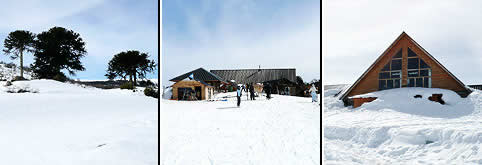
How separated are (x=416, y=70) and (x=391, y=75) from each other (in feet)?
2.82

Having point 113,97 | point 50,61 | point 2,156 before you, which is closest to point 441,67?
point 113,97

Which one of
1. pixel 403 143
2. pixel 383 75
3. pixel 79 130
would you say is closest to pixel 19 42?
pixel 79 130

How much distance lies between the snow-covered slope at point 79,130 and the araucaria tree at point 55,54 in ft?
3.59

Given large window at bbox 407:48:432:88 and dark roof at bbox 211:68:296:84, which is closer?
large window at bbox 407:48:432:88

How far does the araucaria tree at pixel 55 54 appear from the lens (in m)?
5.32

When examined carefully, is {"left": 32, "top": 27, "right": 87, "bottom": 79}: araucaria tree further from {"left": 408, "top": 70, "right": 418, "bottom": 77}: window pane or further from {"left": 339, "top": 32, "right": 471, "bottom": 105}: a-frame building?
{"left": 408, "top": 70, "right": 418, "bottom": 77}: window pane

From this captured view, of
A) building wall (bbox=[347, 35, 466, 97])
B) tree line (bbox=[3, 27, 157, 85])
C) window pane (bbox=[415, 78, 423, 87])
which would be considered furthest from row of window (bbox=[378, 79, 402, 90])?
tree line (bbox=[3, 27, 157, 85])

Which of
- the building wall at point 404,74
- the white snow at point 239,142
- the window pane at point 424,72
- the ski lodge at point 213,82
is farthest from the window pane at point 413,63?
→ the white snow at point 239,142

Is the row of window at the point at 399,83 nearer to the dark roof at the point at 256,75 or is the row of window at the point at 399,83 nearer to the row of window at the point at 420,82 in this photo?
the row of window at the point at 420,82

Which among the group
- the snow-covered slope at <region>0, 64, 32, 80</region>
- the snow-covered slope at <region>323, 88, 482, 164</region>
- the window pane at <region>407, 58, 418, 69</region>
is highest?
the window pane at <region>407, 58, 418, 69</region>

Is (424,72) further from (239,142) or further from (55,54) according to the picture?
(55,54)

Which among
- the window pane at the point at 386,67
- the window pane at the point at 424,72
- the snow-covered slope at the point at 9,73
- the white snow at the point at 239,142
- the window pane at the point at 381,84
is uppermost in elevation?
the window pane at the point at 386,67

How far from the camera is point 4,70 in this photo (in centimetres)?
441

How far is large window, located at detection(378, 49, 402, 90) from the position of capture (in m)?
6.71
